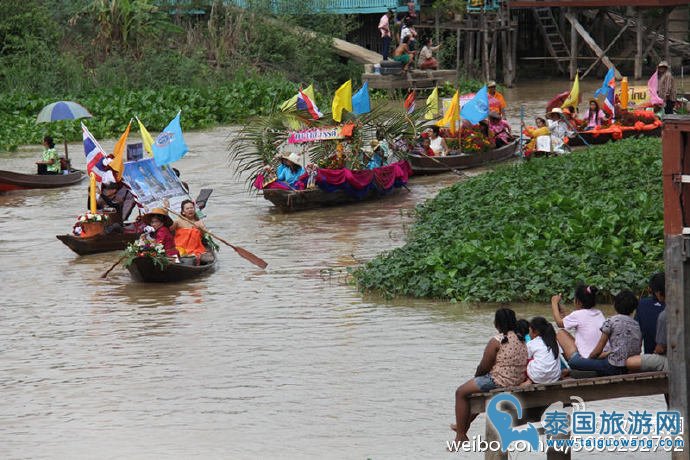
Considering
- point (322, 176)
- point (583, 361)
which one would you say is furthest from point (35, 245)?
point (583, 361)

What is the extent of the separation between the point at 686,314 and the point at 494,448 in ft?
4.92

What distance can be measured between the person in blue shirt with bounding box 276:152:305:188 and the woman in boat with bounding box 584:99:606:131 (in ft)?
23.4

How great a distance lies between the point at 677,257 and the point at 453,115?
48.4ft

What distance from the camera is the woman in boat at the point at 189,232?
53.8 feet

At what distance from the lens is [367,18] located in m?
37.2

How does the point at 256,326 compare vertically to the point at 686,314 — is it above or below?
below

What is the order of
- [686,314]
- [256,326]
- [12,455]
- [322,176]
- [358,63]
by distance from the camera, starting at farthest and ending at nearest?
[358,63]
[322,176]
[256,326]
[12,455]
[686,314]

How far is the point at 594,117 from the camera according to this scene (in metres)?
25.5

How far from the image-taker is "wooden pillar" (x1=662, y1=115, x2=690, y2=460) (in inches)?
329

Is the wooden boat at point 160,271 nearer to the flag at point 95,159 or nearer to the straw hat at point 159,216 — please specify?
the straw hat at point 159,216

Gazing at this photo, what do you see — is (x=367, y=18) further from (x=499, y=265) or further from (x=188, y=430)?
(x=188, y=430)

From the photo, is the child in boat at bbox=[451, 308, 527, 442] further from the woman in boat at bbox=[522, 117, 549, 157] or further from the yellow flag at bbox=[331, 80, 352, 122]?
the woman in boat at bbox=[522, 117, 549, 157]

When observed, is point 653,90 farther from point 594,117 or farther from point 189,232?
point 189,232

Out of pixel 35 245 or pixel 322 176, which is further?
pixel 322 176
